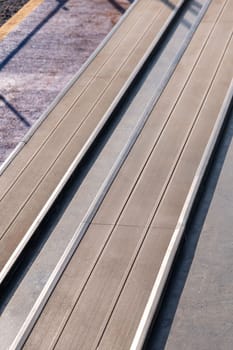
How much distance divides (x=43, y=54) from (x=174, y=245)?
8.44m

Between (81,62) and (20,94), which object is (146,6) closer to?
(81,62)

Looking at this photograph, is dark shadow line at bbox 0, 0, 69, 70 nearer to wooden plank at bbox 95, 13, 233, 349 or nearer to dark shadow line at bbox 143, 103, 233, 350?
wooden plank at bbox 95, 13, 233, 349

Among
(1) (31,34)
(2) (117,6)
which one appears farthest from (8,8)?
(2) (117,6)

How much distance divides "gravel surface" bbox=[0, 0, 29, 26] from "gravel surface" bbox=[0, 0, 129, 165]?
186 millimetres

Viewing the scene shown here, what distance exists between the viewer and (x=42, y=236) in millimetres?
9914

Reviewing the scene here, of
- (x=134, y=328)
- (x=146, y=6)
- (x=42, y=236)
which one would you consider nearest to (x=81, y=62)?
(x=146, y=6)

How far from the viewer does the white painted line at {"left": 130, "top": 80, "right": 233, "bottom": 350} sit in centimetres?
777

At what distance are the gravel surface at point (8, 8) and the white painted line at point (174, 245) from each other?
8.12 metres

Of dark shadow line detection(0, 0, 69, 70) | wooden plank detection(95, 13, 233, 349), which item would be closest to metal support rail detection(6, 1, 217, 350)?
wooden plank detection(95, 13, 233, 349)

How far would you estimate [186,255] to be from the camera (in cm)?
892

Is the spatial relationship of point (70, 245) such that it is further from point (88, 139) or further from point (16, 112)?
point (16, 112)

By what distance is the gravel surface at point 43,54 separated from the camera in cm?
1399

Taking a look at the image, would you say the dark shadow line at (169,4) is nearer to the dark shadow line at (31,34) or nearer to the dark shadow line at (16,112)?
the dark shadow line at (31,34)

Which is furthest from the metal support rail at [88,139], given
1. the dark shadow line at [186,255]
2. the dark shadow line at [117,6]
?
the dark shadow line at [186,255]
